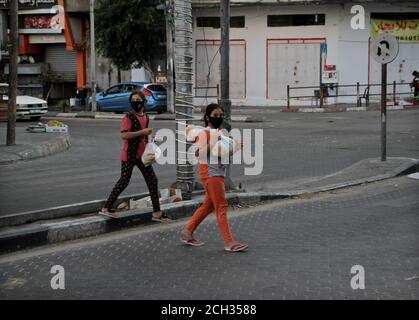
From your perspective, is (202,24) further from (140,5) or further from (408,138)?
(408,138)

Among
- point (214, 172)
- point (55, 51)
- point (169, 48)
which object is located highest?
point (55, 51)

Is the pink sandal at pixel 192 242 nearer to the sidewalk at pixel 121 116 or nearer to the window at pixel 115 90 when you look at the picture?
the sidewalk at pixel 121 116

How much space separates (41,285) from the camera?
22.3 feet

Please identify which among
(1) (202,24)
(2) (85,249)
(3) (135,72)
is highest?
(1) (202,24)

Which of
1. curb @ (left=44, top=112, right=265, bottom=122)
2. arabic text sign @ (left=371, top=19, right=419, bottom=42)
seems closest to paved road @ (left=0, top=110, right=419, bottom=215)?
curb @ (left=44, top=112, right=265, bottom=122)

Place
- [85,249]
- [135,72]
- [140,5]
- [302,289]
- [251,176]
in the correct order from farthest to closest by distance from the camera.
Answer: [135,72], [140,5], [251,176], [85,249], [302,289]

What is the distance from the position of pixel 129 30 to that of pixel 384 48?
2055 centimetres

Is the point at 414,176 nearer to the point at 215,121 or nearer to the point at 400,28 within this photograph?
the point at 215,121

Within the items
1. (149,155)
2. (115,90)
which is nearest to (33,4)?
(115,90)

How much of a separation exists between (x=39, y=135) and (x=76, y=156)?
154 inches

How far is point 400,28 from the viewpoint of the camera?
1430 inches

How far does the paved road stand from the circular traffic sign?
2.43 meters

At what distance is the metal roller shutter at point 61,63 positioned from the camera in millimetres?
40531

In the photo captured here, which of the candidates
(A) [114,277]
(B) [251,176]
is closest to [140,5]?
(B) [251,176]
